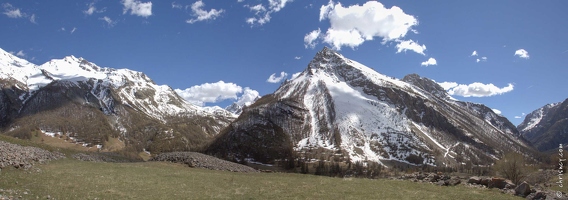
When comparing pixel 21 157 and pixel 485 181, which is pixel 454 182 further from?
pixel 21 157

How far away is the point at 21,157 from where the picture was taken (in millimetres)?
42375

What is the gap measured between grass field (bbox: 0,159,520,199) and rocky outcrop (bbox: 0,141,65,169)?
1.83 metres

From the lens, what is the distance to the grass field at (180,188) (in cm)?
3209

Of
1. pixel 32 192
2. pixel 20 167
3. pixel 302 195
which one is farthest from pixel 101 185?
pixel 302 195

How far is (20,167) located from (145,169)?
1548 cm

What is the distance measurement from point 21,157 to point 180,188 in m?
23.7

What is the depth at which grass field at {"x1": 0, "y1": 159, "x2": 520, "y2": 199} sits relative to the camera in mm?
32094

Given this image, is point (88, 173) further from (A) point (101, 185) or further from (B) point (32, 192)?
(B) point (32, 192)

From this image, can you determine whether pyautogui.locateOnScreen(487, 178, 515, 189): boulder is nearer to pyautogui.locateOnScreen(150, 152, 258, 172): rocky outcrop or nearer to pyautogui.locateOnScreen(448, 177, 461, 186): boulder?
pyautogui.locateOnScreen(448, 177, 461, 186): boulder

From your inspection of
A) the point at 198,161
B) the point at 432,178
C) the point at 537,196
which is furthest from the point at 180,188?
the point at 537,196

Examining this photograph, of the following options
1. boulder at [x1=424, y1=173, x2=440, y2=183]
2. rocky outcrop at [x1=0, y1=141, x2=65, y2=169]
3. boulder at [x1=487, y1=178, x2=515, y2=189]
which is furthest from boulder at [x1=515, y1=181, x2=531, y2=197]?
rocky outcrop at [x1=0, y1=141, x2=65, y2=169]

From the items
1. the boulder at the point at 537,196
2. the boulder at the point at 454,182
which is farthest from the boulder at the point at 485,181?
the boulder at the point at 537,196

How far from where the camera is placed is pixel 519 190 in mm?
36469

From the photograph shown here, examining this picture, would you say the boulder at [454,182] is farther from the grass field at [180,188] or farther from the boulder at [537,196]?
the boulder at [537,196]
